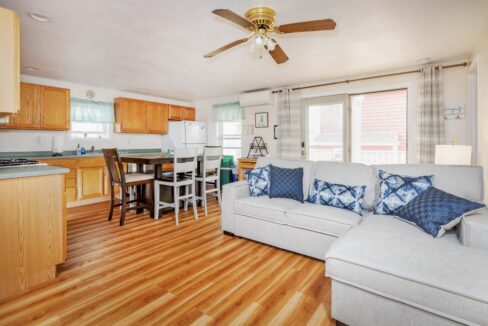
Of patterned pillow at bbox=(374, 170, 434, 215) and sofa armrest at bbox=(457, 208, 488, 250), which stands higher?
patterned pillow at bbox=(374, 170, 434, 215)

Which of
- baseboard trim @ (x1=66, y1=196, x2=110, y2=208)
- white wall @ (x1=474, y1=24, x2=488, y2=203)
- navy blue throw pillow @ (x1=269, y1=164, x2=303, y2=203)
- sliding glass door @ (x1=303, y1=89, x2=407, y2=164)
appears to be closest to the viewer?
white wall @ (x1=474, y1=24, x2=488, y2=203)

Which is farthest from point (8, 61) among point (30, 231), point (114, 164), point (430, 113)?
point (430, 113)

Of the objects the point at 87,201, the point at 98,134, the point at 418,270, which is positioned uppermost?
the point at 98,134

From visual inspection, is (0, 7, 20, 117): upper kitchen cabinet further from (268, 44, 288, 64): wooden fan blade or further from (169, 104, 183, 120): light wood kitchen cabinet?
(169, 104, 183, 120): light wood kitchen cabinet

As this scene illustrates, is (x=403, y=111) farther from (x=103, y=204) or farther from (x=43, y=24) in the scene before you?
(x=103, y=204)

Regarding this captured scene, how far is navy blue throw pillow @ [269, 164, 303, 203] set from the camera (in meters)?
2.90

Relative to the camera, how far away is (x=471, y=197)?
2084 millimetres

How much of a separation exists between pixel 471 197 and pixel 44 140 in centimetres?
601

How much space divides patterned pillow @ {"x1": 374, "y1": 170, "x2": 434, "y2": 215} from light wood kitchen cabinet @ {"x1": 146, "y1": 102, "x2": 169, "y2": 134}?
499 cm

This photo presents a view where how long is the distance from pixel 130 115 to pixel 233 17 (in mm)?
4327

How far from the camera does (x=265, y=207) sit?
2.72 meters

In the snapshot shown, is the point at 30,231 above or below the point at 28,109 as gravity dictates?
below

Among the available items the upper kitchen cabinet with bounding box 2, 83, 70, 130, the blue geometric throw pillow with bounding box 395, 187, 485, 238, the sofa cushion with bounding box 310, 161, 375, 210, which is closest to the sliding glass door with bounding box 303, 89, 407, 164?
the sofa cushion with bounding box 310, 161, 375, 210

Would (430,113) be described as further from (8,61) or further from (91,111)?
(91,111)
